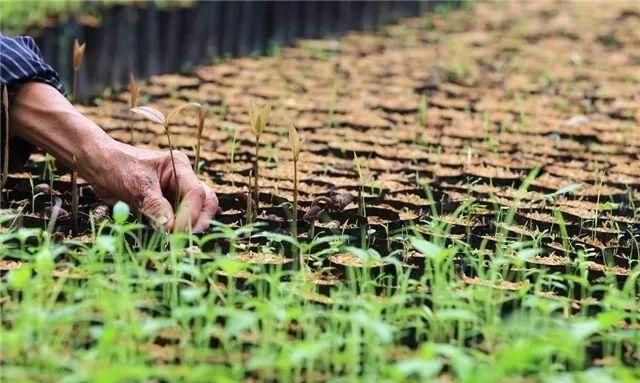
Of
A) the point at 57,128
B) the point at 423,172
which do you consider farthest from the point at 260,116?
the point at 423,172

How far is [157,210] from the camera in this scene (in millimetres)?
2555

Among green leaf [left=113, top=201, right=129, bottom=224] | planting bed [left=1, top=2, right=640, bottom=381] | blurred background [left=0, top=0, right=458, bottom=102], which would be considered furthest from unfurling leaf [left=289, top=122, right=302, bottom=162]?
blurred background [left=0, top=0, right=458, bottom=102]

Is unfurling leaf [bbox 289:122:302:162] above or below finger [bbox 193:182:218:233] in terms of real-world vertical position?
above

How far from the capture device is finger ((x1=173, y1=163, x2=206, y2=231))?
2510 millimetres

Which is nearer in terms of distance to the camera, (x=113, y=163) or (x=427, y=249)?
(x=427, y=249)

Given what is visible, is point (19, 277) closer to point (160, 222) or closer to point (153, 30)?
point (160, 222)

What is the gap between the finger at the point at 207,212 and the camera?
2.58 m

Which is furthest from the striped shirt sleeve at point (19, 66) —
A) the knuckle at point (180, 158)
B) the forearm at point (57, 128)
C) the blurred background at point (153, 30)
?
the blurred background at point (153, 30)

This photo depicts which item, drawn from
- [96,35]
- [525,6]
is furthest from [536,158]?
[525,6]

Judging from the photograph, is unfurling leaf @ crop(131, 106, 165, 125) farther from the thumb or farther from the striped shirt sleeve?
the striped shirt sleeve

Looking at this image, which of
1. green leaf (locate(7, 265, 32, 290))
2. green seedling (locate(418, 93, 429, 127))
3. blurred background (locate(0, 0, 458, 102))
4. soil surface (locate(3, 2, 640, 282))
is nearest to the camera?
green leaf (locate(7, 265, 32, 290))

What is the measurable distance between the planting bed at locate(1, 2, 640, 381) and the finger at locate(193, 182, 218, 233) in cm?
5

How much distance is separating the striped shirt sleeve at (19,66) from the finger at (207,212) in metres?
0.53

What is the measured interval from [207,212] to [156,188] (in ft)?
0.42
